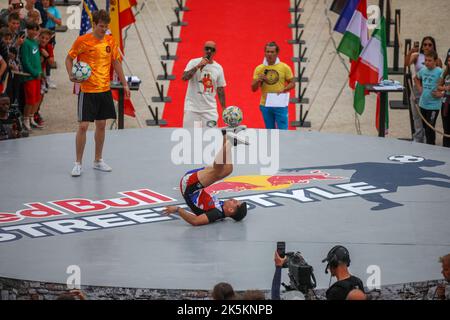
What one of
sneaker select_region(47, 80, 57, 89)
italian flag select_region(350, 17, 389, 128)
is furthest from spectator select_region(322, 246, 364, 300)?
sneaker select_region(47, 80, 57, 89)

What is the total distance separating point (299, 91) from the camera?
17.8 m

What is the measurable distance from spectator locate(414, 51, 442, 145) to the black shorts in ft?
15.7

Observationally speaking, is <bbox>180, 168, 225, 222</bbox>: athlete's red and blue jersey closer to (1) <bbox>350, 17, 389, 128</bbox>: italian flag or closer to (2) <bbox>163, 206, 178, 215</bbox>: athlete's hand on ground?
(2) <bbox>163, 206, 178, 215</bbox>: athlete's hand on ground

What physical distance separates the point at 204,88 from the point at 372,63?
2.48 metres

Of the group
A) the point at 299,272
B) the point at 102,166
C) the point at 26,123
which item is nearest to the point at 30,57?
the point at 26,123

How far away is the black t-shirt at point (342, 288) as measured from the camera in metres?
7.32

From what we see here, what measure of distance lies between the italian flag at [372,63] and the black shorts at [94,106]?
432 cm

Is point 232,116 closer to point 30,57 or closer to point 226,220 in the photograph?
point 226,220

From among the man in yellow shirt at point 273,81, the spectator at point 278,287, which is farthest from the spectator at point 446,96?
the spectator at point 278,287

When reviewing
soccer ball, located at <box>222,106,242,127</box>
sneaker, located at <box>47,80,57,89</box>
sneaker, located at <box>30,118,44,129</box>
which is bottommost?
sneaker, located at <box>30,118,44,129</box>

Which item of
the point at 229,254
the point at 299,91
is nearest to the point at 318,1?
the point at 299,91

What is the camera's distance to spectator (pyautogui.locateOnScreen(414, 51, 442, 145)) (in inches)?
570

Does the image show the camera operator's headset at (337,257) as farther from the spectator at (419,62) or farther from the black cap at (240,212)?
the spectator at (419,62)

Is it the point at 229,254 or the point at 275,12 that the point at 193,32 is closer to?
the point at 275,12
